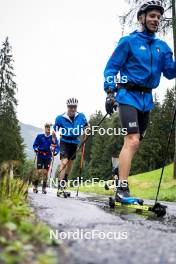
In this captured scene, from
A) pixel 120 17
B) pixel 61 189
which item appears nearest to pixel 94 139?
pixel 120 17

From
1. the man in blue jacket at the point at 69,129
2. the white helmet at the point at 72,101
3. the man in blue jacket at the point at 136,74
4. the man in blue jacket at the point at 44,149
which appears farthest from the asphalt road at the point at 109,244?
the man in blue jacket at the point at 44,149

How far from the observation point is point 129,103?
5.50 m

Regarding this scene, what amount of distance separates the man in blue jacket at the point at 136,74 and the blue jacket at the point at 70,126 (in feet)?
14.8

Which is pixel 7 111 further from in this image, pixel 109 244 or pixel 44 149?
pixel 109 244

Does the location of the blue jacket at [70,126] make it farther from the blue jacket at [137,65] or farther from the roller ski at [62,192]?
the blue jacket at [137,65]

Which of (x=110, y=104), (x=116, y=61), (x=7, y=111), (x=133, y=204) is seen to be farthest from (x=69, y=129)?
(x=7, y=111)

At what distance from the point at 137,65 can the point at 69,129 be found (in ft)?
16.0

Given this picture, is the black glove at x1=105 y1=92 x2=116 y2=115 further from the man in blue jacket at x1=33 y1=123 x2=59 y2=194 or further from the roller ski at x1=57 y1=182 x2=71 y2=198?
the man in blue jacket at x1=33 y1=123 x2=59 y2=194

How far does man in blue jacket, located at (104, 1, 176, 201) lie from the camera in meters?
5.41

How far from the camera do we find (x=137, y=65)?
5672 millimetres

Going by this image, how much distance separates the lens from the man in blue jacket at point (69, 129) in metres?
10.2

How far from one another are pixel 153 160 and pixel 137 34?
2466 inches

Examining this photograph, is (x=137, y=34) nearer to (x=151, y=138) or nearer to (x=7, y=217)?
(x=7, y=217)

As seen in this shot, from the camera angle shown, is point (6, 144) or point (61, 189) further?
point (6, 144)
